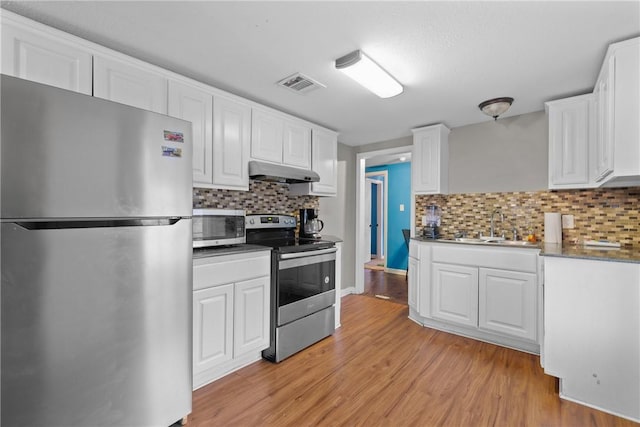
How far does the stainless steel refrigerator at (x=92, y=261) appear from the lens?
3.81 ft

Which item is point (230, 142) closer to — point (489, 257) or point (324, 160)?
point (324, 160)

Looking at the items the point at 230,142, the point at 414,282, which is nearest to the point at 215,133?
the point at 230,142

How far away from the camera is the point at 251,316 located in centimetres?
228

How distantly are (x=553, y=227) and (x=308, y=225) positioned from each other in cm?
241

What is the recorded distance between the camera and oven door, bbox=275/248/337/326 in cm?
245

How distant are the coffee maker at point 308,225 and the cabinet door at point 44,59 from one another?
6.96ft

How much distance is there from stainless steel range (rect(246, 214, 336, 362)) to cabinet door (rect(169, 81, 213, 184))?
0.67m

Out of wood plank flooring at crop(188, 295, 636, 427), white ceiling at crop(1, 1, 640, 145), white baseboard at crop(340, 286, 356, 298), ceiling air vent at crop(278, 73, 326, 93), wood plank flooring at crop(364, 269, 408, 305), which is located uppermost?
white ceiling at crop(1, 1, 640, 145)

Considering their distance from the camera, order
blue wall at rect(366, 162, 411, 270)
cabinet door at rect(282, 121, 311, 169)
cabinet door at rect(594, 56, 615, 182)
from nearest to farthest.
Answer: cabinet door at rect(594, 56, 615, 182)
cabinet door at rect(282, 121, 311, 169)
blue wall at rect(366, 162, 411, 270)

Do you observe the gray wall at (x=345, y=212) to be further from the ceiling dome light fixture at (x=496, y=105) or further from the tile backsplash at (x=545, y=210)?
the ceiling dome light fixture at (x=496, y=105)

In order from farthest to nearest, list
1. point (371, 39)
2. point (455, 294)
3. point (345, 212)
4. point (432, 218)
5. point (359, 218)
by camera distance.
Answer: point (359, 218)
point (345, 212)
point (432, 218)
point (455, 294)
point (371, 39)

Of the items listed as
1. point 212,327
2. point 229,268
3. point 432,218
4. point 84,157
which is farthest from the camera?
point 432,218

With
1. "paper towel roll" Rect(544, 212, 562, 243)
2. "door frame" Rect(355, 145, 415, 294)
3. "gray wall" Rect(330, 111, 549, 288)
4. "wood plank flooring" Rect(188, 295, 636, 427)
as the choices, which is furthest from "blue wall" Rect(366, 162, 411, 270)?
"wood plank flooring" Rect(188, 295, 636, 427)

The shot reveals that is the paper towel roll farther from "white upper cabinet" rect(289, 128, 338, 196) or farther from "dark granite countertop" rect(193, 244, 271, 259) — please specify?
"dark granite countertop" rect(193, 244, 271, 259)
